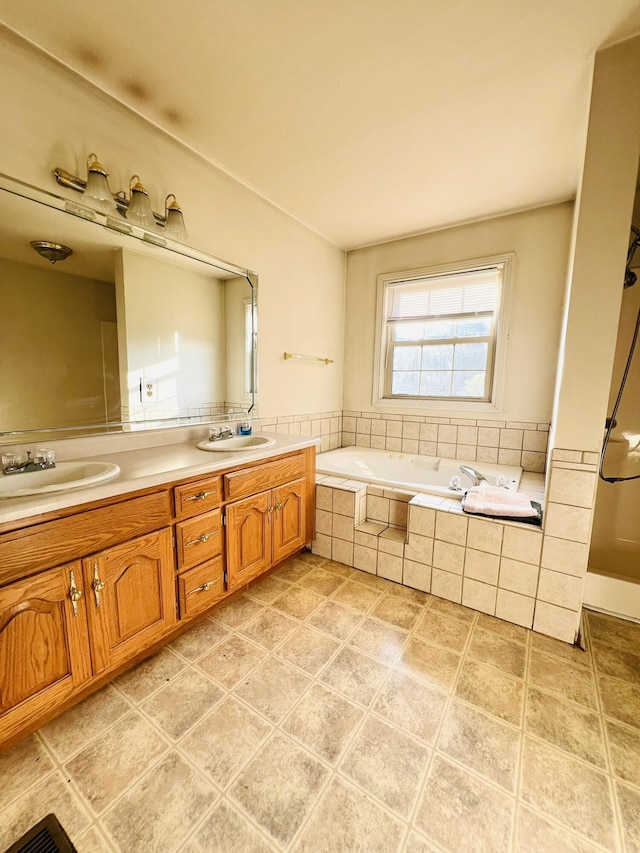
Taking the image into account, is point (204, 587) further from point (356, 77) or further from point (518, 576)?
point (356, 77)

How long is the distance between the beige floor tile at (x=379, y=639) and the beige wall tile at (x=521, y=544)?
2.19 feet

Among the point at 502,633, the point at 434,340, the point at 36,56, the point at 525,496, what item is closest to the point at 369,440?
the point at 434,340

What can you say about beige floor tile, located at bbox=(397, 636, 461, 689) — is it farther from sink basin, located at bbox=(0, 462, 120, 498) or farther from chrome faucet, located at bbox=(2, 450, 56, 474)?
chrome faucet, located at bbox=(2, 450, 56, 474)

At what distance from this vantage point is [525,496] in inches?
75.1

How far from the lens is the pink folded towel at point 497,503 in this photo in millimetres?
1740

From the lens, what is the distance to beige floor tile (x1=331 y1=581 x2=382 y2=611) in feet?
6.08

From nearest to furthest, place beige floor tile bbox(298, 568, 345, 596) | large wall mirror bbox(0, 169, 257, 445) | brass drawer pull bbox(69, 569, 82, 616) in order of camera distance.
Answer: brass drawer pull bbox(69, 569, 82, 616) < large wall mirror bbox(0, 169, 257, 445) < beige floor tile bbox(298, 568, 345, 596)

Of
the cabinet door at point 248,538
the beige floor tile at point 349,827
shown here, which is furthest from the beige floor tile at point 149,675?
the beige floor tile at point 349,827

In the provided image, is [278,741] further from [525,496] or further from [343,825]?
[525,496]

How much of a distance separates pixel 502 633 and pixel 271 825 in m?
1.27

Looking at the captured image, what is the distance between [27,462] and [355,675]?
5.13 ft

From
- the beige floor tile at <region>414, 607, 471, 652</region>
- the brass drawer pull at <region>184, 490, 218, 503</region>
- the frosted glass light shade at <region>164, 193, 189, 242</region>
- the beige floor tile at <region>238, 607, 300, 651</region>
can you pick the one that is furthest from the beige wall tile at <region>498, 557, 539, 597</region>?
the frosted glass light shade at <region>164, 193, 189, 242</region>

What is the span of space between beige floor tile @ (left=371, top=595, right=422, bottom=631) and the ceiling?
2432 millimetres

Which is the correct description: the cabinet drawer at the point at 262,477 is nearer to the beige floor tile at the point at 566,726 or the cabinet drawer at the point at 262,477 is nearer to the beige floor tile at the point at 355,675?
the beige floor tile at the point at 355,675
